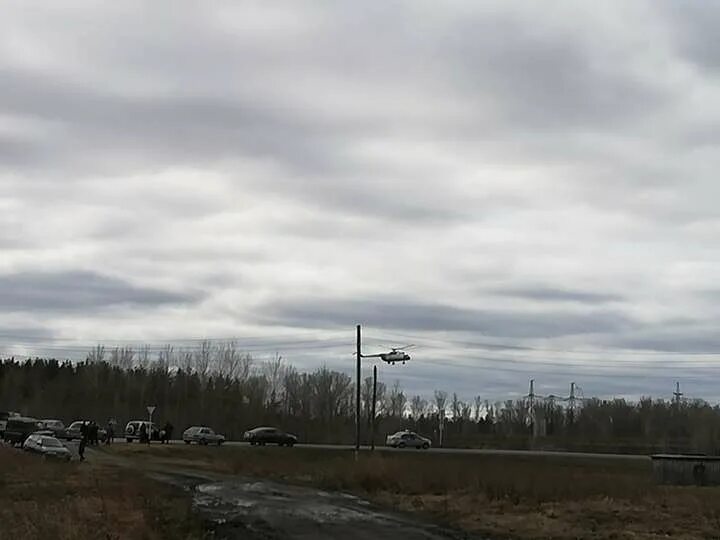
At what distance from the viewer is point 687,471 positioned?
40.1 metres

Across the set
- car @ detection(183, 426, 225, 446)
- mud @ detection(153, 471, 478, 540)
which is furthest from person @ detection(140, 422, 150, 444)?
mud @ detection(153, 471, 478, 540)

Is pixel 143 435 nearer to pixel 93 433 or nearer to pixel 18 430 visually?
pixel 18 430

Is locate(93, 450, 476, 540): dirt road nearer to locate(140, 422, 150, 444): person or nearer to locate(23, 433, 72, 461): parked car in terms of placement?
locate(23, 433, 72, 461): parked car

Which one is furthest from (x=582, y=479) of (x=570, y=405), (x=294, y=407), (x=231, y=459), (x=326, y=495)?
(x=570, y=405)

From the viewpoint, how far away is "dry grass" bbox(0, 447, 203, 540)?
56.3ft

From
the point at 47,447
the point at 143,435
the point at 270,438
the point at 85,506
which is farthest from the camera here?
the point at 270,438

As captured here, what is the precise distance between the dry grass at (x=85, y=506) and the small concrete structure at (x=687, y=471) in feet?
70.2

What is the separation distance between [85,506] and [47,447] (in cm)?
2376

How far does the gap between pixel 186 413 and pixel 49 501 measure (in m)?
83.0

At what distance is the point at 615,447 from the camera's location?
88.2 meters

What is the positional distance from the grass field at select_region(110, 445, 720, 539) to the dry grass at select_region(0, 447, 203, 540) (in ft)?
23.2

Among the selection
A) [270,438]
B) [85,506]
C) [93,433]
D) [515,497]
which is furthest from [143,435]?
[85,506]

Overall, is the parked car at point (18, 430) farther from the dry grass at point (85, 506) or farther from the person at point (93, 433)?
the dry grass at point (85, 506)

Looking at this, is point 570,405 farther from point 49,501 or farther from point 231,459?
point 49,501
